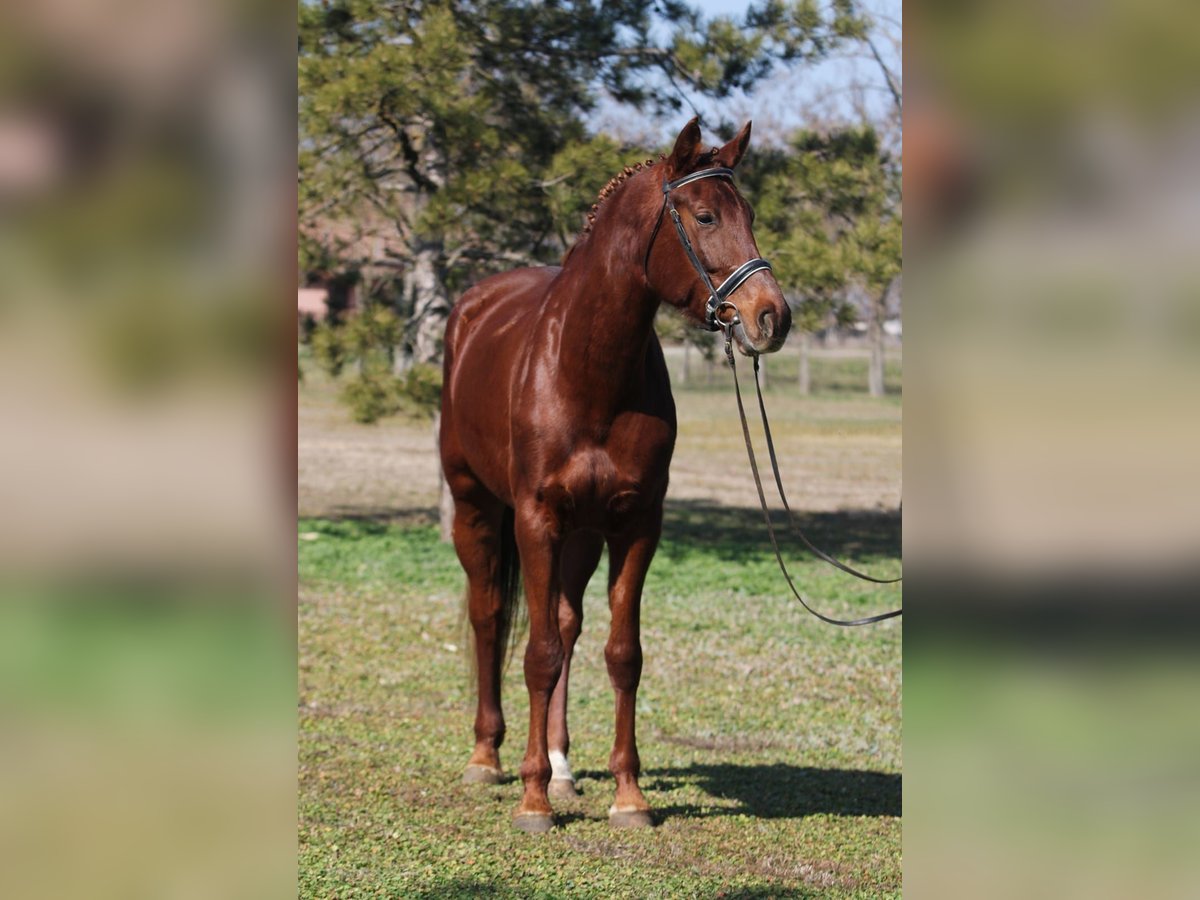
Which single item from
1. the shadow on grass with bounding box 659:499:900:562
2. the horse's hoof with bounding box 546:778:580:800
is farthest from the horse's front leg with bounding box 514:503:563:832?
the shadow on grass with bounding box 659:499:900:562

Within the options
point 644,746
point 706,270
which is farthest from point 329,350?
point 706,270

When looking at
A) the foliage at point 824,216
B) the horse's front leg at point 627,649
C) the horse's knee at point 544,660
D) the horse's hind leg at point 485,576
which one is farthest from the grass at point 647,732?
the foliage at point 824,216

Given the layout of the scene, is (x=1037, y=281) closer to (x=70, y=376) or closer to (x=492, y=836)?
(x=70, y=376)

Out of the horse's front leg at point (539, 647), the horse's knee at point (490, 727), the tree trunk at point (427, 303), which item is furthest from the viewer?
the tree trunk at point (427, 303)

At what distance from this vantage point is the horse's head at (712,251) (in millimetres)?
3959

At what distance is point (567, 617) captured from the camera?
5492 mm

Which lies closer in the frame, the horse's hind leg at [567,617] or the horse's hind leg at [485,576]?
the horse's hind leg at [567,617]

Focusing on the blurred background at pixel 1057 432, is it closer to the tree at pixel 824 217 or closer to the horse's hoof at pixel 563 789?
the horse's hoof at pixel 563 789

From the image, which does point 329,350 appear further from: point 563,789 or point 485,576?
point 563,789

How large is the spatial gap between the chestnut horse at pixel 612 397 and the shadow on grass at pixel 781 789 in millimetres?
457

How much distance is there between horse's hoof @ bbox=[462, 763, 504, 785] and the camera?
5.49 metres

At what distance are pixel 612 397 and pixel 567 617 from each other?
1241 millimetres

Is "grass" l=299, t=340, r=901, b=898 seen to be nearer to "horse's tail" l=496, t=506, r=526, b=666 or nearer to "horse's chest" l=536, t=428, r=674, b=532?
"horse's tail" l=496, t=506, r=526, b=666

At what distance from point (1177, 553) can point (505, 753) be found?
17.8ft
